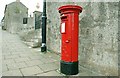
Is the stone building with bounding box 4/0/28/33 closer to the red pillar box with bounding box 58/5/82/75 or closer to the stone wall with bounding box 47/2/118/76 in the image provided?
the stone wall with bounding box 47/2/118/76

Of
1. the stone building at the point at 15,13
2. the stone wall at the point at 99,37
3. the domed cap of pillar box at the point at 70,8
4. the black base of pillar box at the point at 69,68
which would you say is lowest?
the black base of pillar box at the point at 69,68

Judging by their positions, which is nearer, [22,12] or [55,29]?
[55,29]

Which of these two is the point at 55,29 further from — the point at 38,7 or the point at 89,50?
the point at 38,7

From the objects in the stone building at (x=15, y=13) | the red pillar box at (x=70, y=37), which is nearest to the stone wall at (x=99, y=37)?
the red pillar box at (x=70, y=37)

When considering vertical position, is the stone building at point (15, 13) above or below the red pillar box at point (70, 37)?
above

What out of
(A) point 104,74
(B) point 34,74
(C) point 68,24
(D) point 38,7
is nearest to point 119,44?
(A) point 104,74

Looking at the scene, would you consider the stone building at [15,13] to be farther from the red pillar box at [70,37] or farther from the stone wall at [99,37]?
the red pillar box at [70,37]

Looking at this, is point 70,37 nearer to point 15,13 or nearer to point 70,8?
point 70,8

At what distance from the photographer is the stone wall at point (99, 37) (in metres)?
3.24

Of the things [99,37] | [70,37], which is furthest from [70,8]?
[99,37]

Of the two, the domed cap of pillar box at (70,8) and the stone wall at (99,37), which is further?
the domed cap of pillar box at (70,8)

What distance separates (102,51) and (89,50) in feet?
1.65

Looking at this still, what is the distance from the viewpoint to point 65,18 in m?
3.68

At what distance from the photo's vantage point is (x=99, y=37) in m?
3.62
